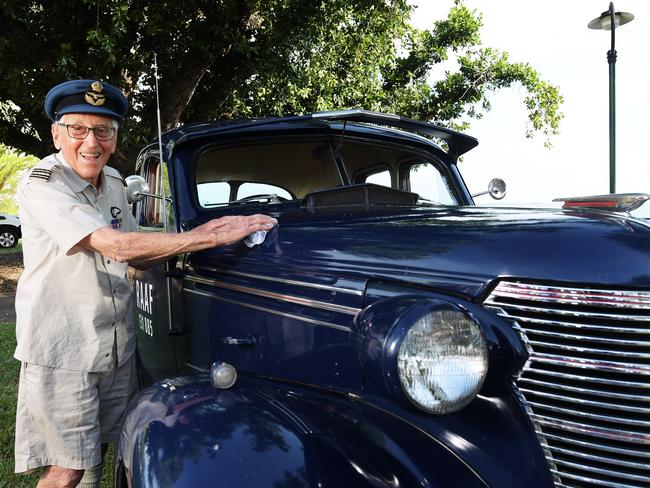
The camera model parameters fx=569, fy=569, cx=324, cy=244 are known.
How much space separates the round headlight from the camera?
1.31 metres

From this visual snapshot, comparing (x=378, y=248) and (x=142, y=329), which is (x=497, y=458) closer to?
(x=378, y=248)

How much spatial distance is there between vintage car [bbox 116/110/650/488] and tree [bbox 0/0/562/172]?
540 centimetres

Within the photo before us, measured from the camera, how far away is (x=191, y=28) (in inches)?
297

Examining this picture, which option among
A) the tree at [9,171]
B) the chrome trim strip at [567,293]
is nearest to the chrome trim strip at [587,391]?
the chrome trim strip at [567,293]

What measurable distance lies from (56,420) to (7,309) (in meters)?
8.78

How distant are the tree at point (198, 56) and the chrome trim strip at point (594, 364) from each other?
613 centimetres

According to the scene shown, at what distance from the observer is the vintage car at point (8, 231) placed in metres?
19.9

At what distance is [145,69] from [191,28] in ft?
2.70

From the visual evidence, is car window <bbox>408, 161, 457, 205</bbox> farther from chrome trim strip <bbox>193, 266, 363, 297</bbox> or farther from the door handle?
the door handle

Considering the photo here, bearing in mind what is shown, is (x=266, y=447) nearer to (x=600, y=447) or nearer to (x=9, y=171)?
(x=600, y=447)

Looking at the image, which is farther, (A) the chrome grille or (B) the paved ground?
(B) the paved ground

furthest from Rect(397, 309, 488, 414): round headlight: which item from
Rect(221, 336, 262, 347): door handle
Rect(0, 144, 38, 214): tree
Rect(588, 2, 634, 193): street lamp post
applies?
Rect(0, 144, 38, 214): tree

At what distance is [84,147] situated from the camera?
86.3 inches

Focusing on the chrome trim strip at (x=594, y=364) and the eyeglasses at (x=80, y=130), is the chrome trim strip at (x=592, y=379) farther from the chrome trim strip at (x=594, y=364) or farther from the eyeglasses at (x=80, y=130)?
the eyeglasses at (x=80, y=130)
